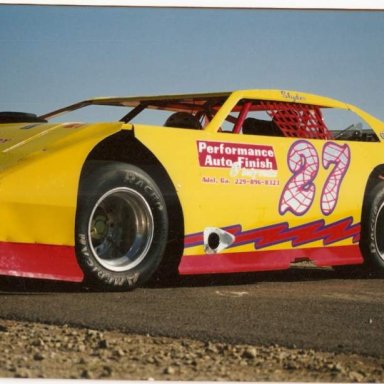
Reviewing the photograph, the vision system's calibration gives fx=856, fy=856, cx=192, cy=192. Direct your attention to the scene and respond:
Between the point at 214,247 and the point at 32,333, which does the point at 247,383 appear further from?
the point at 214,247

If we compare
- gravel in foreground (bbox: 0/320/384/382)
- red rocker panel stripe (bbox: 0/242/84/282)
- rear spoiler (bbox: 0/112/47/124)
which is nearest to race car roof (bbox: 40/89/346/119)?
rear spoiler (bbox: 0/112/47/124)

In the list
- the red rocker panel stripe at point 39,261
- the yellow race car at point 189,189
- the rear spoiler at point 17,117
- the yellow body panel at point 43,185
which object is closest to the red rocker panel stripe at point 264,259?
the yellow race car at point 189,189

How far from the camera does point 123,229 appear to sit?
16.3 feet

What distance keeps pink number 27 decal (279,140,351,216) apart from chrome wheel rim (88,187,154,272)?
1.00 meters

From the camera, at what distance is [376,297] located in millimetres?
5352

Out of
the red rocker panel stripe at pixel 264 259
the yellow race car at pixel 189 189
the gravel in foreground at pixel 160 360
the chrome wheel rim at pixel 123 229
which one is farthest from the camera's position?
the red rocker panel stripe at pixel 264 259

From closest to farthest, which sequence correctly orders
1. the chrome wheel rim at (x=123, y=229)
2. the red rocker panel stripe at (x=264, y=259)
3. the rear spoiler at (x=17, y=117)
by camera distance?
the chrome wheel rim at (x=123, y=229), the red rocker panel stripe at (x=264, y=259), the rear spoiler at (x=17, y=117)

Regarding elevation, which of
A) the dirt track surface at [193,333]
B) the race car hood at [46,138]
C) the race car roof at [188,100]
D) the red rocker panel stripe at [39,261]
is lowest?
the dirt track surface at [193,333]

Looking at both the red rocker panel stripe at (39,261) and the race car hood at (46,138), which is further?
the race car hood at (46,138)

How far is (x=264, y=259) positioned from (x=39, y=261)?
Answer: 164 centimetres

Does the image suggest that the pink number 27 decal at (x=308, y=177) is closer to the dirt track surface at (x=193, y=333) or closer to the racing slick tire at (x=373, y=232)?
the racing slick tire at (x=373, y=232)

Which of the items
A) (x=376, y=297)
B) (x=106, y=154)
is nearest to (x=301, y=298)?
(x=376, y=297)

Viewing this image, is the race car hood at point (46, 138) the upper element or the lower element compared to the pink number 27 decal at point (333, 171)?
upper

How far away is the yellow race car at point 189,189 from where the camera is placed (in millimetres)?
4547
